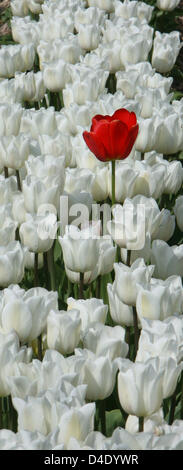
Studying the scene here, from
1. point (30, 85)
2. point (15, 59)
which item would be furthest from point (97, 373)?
point (15, 59)

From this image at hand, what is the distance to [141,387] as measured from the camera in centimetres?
203

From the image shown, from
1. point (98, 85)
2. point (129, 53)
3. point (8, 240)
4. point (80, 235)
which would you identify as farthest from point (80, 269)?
point (129, 53)

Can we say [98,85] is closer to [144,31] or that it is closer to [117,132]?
[144,31]

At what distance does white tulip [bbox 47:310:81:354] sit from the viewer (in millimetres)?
2291

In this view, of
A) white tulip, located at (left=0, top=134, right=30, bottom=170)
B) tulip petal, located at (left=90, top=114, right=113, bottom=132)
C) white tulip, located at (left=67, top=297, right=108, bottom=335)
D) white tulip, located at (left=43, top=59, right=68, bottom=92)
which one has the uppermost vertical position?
tulip petal, located at (left=90, top=114, right=113, bottom=132)

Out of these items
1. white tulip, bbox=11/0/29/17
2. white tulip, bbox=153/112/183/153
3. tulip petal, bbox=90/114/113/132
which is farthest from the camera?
white tulip, bbox=11/0/29/17

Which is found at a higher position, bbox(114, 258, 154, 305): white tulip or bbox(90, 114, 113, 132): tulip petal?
bbox(90, 114, 113, 132): tulip petal

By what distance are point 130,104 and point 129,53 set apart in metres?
1.10

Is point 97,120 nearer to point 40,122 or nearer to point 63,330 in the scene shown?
point 40,122

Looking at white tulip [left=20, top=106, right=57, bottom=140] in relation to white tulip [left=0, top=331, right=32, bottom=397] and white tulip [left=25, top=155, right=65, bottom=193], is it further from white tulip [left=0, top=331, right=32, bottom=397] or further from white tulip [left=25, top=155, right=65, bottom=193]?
white tulip [left=0, top=331, right=32, bottom=397]

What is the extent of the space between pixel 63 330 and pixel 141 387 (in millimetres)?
355

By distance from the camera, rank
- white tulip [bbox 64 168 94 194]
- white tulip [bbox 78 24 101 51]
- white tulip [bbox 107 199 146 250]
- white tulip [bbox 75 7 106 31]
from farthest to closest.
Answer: white tulip [bbox 75 7 106 31] → white tulip [bbox 78 24 101 51] → white tulip [bbox 64 168 94 194] → white tulip [bbox 107 199 146 250]

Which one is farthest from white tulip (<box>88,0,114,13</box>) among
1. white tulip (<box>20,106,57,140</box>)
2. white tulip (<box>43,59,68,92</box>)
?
white tulip (<box>20,106,57,140</box>)

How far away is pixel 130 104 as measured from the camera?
12.8 feet
